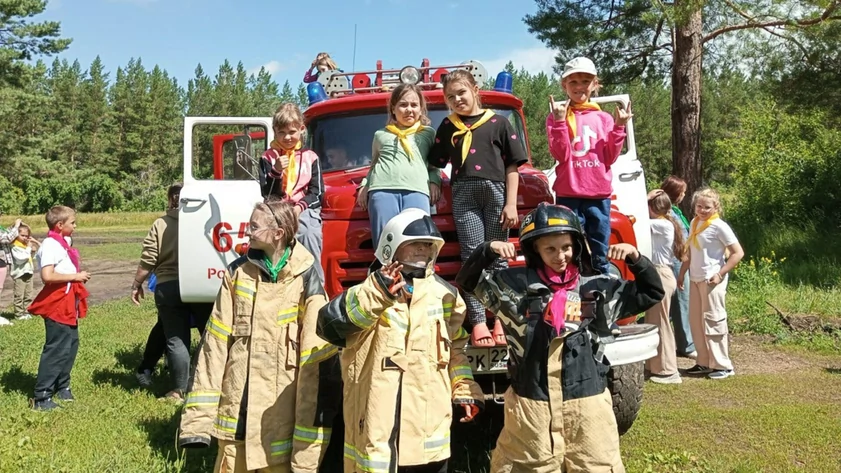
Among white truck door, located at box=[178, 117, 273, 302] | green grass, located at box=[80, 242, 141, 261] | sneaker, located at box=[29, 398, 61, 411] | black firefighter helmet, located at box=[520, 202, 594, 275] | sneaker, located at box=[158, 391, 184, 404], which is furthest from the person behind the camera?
green grass, located at box=[80, 242, 141, 261]

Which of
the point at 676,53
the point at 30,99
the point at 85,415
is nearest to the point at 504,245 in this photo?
the point at 85,415

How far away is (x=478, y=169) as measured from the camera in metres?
4.00

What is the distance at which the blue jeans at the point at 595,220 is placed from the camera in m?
4.06

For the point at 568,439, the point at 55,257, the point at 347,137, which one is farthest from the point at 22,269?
the point at 568,439

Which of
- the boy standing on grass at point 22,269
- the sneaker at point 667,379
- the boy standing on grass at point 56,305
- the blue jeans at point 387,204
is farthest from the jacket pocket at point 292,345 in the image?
the boy standing on grass at point 22,269

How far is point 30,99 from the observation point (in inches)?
1148

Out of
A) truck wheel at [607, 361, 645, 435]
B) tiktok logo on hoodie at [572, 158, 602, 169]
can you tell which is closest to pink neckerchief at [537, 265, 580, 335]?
tiktok logo on hoodie at [572, 158, 602, 169]

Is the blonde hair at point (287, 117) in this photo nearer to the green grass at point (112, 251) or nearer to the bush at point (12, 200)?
the green grass at point (112, 251)

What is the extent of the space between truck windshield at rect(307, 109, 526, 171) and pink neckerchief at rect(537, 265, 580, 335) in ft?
7.76

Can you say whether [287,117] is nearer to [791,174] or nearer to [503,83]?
[503,83]

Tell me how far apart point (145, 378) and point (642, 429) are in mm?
4455

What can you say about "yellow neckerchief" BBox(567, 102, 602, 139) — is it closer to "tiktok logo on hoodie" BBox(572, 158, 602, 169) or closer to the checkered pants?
"tiktok logo on hoodie" BBox(572, 158, 602, 169)

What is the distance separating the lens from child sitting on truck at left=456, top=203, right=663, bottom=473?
2967mm

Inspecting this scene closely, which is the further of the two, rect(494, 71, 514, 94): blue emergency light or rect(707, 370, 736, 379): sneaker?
rect(707, 370, 736, 379): sneaker
